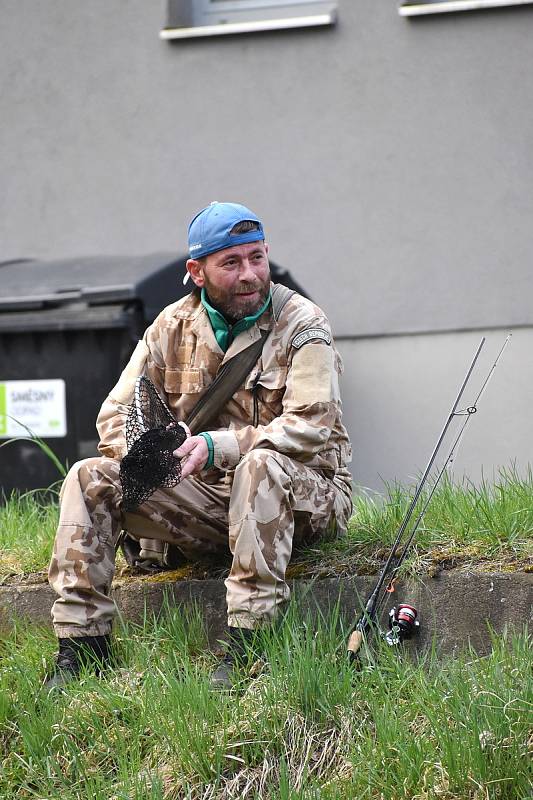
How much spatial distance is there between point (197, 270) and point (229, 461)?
0.77 m

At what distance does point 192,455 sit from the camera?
157 inches

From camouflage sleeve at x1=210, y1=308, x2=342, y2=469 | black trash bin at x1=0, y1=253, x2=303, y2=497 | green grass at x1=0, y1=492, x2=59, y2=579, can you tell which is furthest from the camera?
black trash bin at x1=0, y1=253, x2=303, y2=497

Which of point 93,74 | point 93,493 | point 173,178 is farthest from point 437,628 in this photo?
point 93,74

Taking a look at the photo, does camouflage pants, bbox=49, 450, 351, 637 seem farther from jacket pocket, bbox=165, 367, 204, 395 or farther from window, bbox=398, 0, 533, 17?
window, bbox=398, 0, 533, 17

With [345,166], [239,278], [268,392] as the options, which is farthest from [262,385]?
[345,166]

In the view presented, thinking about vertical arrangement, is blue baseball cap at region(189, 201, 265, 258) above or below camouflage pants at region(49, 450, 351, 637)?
above

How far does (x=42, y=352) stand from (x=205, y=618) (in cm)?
301

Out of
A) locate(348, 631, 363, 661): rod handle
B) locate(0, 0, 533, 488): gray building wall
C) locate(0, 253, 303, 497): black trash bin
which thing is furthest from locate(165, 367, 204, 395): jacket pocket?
locate(0, 0, 533, 488): gray building wall

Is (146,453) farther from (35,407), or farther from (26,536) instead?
(35,407)

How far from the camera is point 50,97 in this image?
9.17m

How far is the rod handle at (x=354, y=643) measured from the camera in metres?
3.66

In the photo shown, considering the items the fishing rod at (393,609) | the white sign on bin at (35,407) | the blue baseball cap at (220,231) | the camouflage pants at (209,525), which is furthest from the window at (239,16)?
the fishing rod at (393,609)

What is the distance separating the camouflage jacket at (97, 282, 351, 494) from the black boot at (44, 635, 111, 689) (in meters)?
0.66

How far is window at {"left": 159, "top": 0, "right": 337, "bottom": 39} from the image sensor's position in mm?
8633
